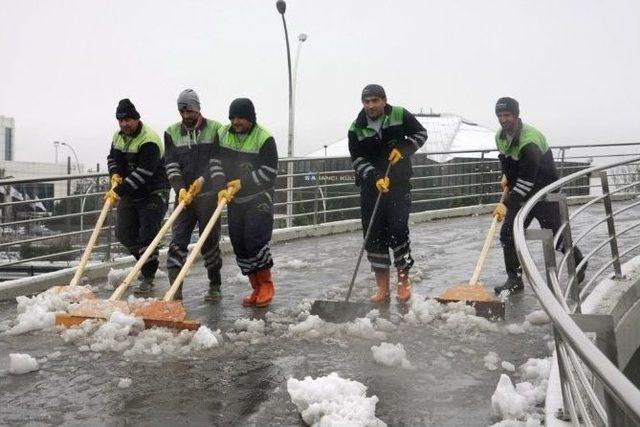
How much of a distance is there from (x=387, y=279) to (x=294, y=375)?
2.22 metres

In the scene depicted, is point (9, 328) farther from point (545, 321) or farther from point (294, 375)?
point (545, 321)

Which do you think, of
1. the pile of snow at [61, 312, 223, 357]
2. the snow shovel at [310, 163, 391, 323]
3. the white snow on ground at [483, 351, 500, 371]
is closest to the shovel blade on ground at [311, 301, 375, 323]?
the snow shovel at [310, 163, 391, 323]

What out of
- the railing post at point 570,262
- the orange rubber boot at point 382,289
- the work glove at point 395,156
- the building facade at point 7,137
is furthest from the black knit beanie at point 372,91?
the building facade at point 7,137

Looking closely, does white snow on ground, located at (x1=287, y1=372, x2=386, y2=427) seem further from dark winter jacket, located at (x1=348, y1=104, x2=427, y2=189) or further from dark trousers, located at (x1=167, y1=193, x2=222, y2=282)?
dark trousers, located at (x1=167, y1=193, x2=222, y2=282)

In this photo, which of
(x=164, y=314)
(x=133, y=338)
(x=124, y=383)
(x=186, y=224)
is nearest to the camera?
(x=124, y=383)

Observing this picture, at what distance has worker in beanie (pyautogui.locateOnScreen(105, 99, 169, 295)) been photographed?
21.9 ft

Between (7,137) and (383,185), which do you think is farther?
(7,137)

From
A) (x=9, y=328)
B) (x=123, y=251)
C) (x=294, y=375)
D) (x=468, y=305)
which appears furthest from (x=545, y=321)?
(x=123, y=251)

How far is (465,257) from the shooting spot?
899 cm

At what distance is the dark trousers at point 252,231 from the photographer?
20.3 ft

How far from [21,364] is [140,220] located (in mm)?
2721

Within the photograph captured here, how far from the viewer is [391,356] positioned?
4445mm

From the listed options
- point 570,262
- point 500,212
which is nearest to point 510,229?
point 500,212

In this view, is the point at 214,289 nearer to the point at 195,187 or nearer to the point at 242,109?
the point at 195,187
